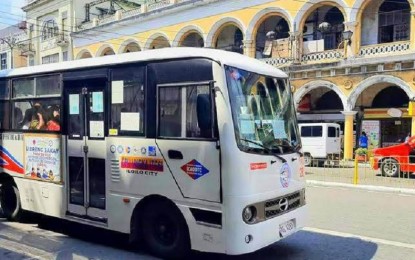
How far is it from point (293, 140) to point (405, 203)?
5.87 metres

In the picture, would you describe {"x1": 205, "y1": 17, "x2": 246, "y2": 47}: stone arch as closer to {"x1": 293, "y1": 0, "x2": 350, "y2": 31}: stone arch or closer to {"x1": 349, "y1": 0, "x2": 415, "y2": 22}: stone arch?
{"x1": 293, "y1": 0, "x2": 350, "y2": 31}: stone arch

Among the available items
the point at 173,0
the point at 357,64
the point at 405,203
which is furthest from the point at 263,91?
the point at 173,0

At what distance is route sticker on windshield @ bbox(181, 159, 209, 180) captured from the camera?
205 inches

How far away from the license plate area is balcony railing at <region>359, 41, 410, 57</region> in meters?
18.1

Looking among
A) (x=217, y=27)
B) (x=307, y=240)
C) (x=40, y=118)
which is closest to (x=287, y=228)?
(x=307, y=240)

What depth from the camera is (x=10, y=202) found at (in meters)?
7.95

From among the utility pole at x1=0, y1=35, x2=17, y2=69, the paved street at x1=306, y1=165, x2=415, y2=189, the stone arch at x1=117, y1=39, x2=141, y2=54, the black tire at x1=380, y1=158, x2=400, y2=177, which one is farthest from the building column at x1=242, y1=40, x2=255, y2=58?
the utility pole at x1=0, y1=35, x2=17, y2=69

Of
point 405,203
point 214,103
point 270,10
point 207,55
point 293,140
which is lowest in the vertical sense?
point 405,203

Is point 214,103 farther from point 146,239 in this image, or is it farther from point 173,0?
point 173,0

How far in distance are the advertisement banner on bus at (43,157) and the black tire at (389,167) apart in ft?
41.8

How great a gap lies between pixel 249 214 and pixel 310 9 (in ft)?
67.9

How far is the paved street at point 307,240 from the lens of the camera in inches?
234

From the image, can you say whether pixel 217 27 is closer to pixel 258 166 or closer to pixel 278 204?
pixel 278 204

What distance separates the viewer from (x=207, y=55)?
5.27 meters
